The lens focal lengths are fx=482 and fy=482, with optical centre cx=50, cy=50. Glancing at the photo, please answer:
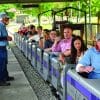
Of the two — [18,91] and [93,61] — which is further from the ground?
[93,61]

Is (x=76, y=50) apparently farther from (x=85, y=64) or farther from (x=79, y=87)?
(x=79, y=87)

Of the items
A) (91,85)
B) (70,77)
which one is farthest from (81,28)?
(91,85)

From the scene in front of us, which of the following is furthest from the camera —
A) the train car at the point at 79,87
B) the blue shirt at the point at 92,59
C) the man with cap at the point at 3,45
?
the man with cap at the point at 3,45

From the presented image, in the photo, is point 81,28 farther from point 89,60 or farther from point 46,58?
point 89,60

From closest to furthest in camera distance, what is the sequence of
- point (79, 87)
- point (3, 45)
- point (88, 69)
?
point (79, 87)
point (88, 69)
point (3, 45)

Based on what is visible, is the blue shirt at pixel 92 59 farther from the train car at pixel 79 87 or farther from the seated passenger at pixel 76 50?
the seated passenger at pixel 76 50

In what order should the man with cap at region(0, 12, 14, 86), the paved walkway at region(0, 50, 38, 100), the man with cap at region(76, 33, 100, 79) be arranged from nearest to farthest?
1. the man with cap at region(76, 33, 100, 79)
2. the paved walkway at region(0, 50, 38, 100)
3. the man with cap at region(0, 12, 14, 86)

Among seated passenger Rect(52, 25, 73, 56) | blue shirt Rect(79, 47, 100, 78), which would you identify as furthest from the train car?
seated passenger Rect(52, 25, 73, 56)

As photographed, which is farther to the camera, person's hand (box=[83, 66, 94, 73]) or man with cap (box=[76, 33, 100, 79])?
man with cap (box=[76, 33, 100, 79])

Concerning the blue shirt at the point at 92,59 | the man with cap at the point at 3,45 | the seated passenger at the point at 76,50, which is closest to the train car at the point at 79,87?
the blue shirt at the point at 92,59

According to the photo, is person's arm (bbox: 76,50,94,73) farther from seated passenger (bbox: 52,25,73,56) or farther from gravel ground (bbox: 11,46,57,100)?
gravel ground (bbox: 11,46,57,100)

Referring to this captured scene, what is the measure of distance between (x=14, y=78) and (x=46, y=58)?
255 cm

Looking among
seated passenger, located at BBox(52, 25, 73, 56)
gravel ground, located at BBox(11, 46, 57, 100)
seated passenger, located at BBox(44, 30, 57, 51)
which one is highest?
seated passenger, located at BBox(52, 25, 73, 56)

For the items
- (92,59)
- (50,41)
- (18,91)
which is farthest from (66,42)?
(92,59)
